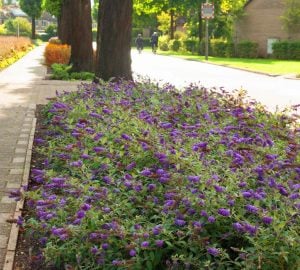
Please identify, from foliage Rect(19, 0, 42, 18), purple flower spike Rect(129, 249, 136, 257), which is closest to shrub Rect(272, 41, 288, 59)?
purple flower spike Rect(129, 249, 136, 257)

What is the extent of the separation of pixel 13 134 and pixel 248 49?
3936 centimetres

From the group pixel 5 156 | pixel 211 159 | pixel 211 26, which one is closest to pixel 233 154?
pixel 211 159

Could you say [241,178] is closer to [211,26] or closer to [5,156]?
[5,156]

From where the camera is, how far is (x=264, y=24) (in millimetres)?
47500

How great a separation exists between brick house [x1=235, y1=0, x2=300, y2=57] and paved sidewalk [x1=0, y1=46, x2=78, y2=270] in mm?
31469

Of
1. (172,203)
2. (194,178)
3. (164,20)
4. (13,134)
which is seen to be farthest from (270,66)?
(164,20)

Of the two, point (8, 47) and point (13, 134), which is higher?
point (8, 47)

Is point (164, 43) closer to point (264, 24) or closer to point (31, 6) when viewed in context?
point (264, 24)

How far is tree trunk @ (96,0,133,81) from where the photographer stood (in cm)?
1178

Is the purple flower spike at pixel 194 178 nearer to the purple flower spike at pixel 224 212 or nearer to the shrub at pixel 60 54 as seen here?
the purple flower spike at pixel 224 212

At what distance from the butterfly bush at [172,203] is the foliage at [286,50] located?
37.1m

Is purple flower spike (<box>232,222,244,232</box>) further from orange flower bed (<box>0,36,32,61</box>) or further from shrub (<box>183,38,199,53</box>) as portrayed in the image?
shrub (<box>183,38,199,53</box>)

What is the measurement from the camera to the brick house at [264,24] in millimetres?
46344

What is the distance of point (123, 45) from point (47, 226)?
8.59 metres
